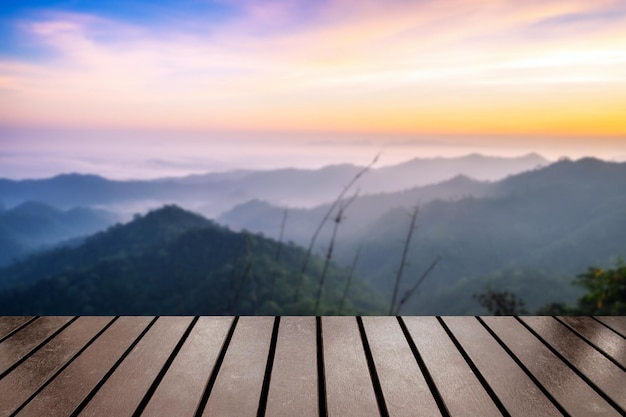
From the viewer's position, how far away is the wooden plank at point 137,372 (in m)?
1.04

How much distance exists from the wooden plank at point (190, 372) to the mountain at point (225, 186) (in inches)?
2768

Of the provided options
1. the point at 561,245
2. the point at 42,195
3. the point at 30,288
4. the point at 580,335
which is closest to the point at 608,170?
the point at 561,245

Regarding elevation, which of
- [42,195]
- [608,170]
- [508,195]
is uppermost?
[608,170]

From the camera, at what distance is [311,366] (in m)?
1.22

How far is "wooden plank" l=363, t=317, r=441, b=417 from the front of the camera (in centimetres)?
105

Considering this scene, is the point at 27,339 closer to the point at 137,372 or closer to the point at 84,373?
the point at 84,373

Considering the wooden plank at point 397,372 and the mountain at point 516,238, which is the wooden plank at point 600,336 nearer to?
the wooden plank at point 397,372

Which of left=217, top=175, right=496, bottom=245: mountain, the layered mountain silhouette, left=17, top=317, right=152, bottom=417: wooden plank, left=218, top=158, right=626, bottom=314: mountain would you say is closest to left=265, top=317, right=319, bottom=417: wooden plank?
left=17, top=317, right=152, bottom=417: wooden plank

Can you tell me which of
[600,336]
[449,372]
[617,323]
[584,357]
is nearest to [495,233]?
[617,323]

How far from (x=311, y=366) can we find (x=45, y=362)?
0.69m

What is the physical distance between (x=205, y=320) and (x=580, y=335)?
1.16 meters

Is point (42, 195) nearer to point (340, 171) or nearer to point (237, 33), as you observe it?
point (340, 171)

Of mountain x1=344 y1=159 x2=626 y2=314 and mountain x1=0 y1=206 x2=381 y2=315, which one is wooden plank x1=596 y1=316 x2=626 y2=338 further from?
mountain x1=344 y1=159 x2=626 y2=314

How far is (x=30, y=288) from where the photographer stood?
23547 mm
